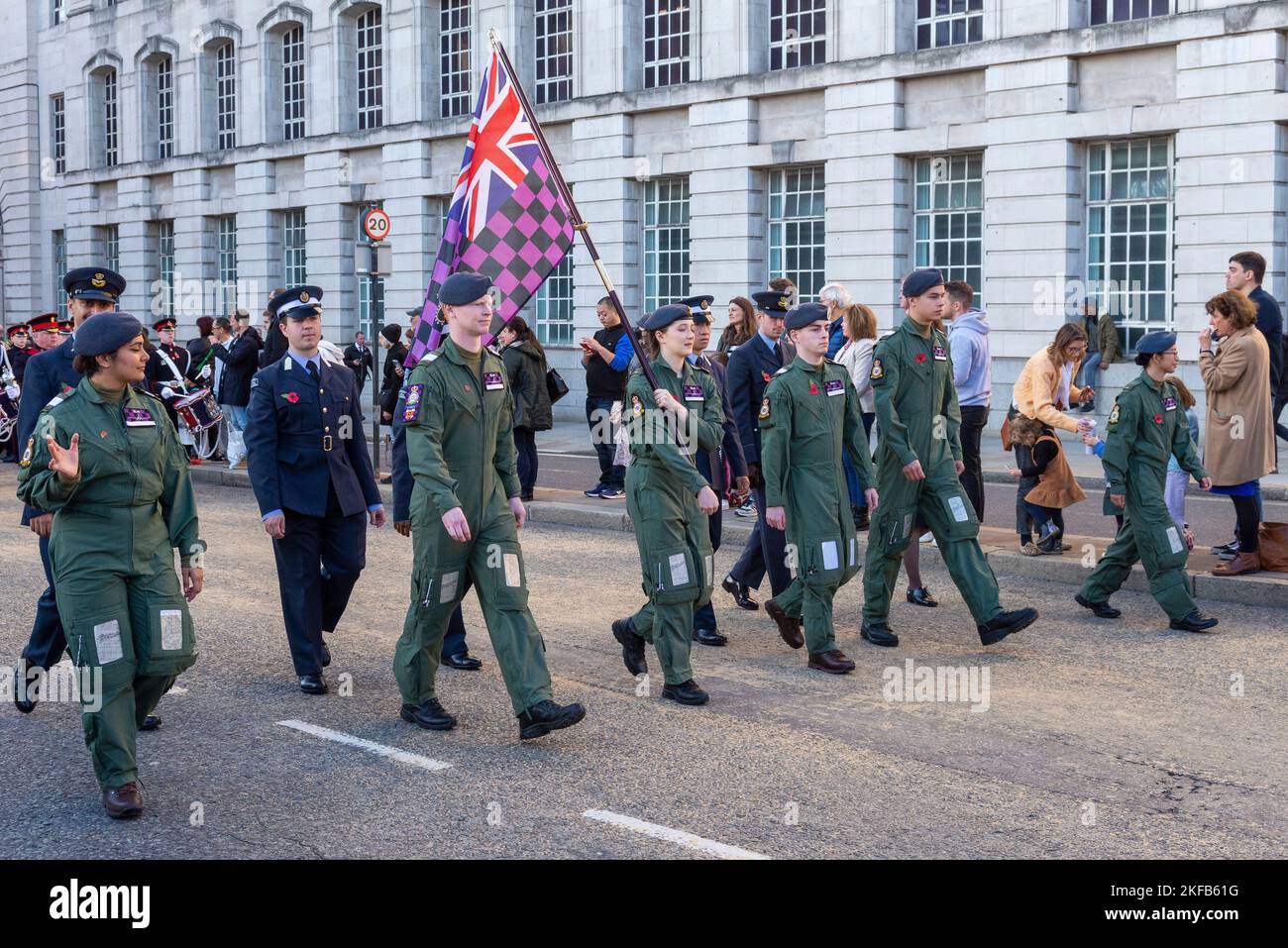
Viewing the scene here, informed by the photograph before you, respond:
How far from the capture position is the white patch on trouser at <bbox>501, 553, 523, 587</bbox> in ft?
22.2

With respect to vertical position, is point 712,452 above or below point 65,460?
below

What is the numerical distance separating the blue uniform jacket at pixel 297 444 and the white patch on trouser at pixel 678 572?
1.61 metres

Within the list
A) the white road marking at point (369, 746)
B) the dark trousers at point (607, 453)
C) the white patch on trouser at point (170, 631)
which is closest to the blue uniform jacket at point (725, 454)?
the white road marking at point (369, 746)

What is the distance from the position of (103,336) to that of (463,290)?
152 cm

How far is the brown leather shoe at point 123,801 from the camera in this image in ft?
18.8

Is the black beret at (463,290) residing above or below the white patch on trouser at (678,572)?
above

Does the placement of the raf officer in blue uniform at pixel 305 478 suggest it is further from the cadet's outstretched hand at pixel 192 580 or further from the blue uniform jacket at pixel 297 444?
the cadet's outstretched hand at pixel 192 580

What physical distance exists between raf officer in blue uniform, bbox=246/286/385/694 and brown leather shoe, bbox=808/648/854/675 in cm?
224

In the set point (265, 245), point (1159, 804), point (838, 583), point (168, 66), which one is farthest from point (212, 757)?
point (168, 66)

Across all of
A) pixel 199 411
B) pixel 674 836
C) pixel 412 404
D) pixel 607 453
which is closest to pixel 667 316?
pixel 412 404

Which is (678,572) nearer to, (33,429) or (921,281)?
(921,281)

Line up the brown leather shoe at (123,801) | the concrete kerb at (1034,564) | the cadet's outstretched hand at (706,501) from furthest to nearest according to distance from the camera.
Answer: the concrete kerb at (1034,564) → the cadet's outstretched hand at (706,501) → the brown leather shoe at (123,801)

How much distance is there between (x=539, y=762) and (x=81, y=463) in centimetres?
204

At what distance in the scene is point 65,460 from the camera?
563 centimetres
